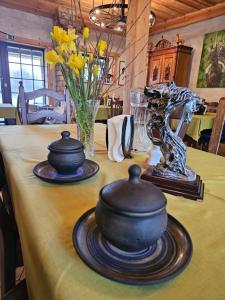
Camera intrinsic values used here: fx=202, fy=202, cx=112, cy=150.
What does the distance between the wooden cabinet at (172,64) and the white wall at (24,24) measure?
2.59 meters

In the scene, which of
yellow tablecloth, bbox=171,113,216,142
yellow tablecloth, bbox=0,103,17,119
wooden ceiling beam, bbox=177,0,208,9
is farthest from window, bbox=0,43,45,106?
yellow tablecloth, bbox=171,113,216,142

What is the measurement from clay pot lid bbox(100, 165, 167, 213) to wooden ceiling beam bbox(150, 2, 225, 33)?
4.86 m

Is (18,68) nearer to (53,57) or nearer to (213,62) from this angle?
(213,62)

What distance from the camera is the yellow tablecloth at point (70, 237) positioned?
31cm

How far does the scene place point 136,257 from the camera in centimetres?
36

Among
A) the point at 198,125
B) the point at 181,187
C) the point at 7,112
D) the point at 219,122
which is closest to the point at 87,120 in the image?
the point at 181,187

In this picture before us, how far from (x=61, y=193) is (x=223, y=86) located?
444cm

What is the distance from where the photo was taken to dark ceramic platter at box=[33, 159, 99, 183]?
0.65m

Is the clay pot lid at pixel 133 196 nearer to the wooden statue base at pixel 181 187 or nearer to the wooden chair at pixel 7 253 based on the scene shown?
the wooden statue base at pixel 181 187

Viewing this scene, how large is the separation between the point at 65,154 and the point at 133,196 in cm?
37

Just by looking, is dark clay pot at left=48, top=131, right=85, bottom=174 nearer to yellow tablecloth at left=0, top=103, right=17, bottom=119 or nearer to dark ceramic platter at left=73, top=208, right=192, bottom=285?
dark ceramic platter at left=73, top=208, right=192, bottom=285

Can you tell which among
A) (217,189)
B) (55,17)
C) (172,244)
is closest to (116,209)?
(172,244)

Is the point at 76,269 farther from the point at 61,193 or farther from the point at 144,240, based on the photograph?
the point at 61,193

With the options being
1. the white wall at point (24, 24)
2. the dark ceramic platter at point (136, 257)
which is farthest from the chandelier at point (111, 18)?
the white wall at point (24, 24)
